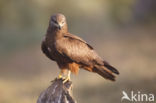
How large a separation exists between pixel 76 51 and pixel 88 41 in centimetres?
642

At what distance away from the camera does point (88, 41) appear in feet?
44.7

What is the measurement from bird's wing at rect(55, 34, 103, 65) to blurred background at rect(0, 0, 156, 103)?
10.7 feet

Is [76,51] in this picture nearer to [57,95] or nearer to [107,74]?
[107,74]

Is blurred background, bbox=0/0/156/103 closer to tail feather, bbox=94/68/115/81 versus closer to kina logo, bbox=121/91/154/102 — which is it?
kina logo, bbox=121/91/154/102

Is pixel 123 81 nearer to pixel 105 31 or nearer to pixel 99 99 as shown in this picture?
pixel 99 99

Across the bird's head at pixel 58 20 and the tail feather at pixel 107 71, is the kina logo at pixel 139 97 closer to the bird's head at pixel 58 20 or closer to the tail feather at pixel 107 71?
the tail feather at pixel 107 71

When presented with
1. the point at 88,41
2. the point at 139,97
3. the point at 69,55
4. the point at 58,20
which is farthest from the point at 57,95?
the point at 88,41

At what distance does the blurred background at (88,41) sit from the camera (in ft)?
36.2

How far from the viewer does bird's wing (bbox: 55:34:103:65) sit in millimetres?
7133

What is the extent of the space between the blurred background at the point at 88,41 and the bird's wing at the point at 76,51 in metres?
3.26

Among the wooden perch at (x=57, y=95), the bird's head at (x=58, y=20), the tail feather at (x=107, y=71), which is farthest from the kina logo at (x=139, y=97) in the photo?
the wooden perch at (x=57, y=95)

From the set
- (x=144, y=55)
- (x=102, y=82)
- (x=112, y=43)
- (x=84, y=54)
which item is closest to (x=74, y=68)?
(x=84, y=54)

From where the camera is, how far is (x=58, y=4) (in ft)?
48.4

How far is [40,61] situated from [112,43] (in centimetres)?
178
